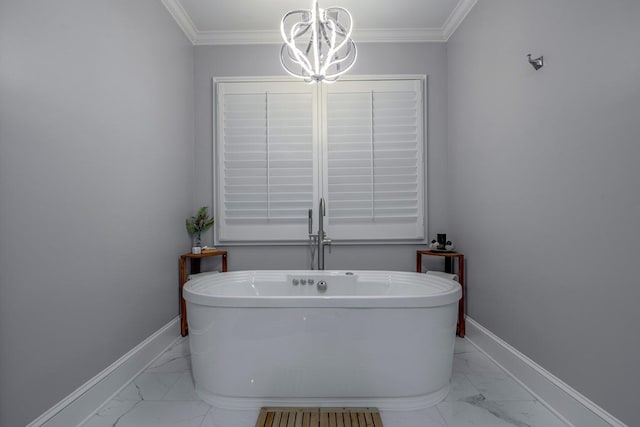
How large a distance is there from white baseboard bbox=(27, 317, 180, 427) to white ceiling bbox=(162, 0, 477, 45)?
8.37 ft

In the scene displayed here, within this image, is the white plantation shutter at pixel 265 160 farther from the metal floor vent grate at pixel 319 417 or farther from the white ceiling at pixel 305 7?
the metal floor vent grate at pixel 319 417

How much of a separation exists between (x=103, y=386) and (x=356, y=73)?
3.00 meters

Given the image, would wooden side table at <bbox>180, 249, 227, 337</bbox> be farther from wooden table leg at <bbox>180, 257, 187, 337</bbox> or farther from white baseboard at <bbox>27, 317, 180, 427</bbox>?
white baseboard at <bbox>27, 317, 180, 427</bbox>

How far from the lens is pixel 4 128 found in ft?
4.18

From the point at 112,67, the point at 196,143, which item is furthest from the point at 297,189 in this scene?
the point at 112,67

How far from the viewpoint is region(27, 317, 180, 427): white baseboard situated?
59.6 inches

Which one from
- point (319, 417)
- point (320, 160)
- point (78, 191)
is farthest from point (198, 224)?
point (319, 417)

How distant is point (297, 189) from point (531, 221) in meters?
1.88

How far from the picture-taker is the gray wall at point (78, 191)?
1326 millimetres

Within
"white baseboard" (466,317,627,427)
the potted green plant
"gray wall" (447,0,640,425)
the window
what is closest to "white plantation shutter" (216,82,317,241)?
the window

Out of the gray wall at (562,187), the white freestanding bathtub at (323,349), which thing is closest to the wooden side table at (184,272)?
the white freestanding bathtub at (323,349)

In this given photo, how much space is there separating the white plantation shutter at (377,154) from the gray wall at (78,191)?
1.45 metres

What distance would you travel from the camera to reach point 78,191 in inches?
65.5

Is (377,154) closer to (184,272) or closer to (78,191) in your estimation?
(184,272)
